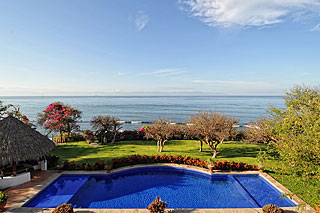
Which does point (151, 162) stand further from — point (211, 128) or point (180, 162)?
point (211, 128)

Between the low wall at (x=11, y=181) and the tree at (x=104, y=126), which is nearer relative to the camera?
the low wall at (x=11, y=181)

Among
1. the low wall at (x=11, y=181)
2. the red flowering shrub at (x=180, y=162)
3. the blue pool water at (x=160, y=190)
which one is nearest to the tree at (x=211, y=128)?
the red flowering shrub at (x=180, y=162)

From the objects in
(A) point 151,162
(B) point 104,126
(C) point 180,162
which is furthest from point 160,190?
(B) point 104,126

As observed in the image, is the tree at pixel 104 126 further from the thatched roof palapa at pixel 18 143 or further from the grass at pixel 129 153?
the thatched roof palapa at pixel 18 143

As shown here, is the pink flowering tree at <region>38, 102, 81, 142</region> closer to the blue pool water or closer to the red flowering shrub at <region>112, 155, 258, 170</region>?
the blue pool water

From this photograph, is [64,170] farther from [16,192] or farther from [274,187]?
[274,187]

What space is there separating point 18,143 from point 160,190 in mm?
10406

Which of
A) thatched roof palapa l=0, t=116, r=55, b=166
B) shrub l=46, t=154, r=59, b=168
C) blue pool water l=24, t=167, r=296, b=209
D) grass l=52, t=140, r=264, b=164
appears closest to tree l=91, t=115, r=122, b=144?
grass l=52, t=140, r=264, b=164

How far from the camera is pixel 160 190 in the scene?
36.0ft

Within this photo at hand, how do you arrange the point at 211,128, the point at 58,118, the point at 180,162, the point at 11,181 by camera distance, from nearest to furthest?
the point at 11,181 < the point at 180,162 < the point at 211,128 < the point at 58,118

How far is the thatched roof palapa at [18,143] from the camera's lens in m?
10.9

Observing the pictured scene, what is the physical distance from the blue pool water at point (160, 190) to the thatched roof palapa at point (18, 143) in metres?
2.64

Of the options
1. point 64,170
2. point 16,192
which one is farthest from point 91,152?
point 16,192

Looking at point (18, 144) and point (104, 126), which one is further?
point (104, 126)
